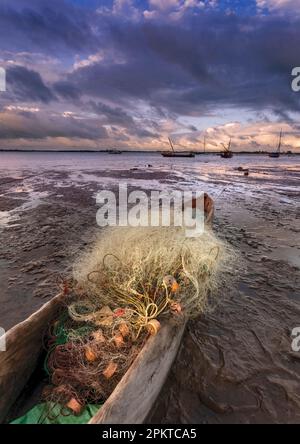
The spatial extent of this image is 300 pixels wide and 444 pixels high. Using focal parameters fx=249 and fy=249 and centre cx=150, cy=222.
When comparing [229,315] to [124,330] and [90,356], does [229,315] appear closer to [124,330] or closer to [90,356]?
[124,330]

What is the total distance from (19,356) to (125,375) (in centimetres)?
150

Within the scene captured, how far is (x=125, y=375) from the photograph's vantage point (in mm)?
2861

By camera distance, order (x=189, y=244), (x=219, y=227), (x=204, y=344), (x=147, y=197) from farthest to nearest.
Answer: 1. (x=147, y=197)
2. (x=219, y=227)
3. (x=189, y=244)
4. (x=204, y=344)

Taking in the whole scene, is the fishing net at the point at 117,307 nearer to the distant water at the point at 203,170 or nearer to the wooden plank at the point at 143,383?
the wooden plank at the point at 143,383

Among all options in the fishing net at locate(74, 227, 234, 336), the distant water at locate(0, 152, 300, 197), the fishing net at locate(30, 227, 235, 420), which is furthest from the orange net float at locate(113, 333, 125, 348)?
the distant water at locate(0, 152, 300, 197)

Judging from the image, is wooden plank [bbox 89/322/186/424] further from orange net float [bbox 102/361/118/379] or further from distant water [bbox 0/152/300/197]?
distant water [bbox 0/152/300/197]

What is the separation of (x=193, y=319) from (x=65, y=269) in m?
4.02

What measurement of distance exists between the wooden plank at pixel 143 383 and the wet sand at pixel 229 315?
35 cm

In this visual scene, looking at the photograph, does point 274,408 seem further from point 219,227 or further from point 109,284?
point 219,227

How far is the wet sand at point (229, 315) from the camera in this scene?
3391 mm

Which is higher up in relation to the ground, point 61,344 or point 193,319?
point 61,344

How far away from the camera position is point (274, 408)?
3.31 metres

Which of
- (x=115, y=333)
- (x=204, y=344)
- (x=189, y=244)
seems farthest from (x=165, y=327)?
(x=189, y=244)

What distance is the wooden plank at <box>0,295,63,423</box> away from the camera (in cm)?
304
